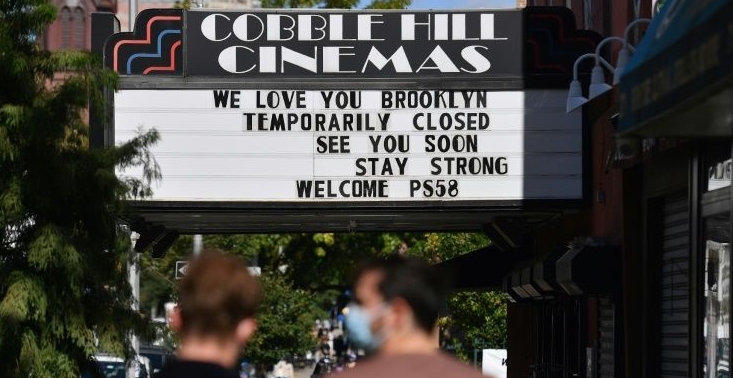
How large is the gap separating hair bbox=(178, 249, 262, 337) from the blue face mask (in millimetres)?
362

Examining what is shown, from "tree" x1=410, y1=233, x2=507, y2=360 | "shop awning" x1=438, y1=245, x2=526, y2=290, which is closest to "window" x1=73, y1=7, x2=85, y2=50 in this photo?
"tree" x1=410, y1=233, x2=507, y2=360

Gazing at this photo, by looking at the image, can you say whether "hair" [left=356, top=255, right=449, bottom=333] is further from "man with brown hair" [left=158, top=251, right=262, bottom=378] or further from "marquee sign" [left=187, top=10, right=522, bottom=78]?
"marquee sign" [left=187, top=10, right=522, bottom=78]

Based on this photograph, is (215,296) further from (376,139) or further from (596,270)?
(376,139)

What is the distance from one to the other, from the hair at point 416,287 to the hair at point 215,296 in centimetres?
46

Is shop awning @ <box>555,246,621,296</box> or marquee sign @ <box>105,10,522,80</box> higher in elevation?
marquee sign @ <box>105,10,522,80</box>

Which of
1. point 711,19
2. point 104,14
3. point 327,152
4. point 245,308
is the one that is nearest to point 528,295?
point 327,152

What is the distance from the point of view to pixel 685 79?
7.09 meters

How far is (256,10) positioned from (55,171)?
10.8ft

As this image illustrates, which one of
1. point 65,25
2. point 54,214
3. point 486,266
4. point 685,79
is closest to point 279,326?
point 486,266

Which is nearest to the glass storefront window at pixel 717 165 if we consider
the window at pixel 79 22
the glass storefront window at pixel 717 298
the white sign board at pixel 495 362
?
the glass storefront window at pixel 717 298

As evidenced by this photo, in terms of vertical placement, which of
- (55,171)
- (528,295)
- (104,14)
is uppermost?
(104,14)

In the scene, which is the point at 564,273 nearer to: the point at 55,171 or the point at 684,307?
the point at 684,307

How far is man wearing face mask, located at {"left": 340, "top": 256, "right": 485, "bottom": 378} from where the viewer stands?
4.54 metres

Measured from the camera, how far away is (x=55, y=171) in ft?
44.5
